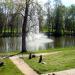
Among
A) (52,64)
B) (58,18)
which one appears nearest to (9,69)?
(52,64)

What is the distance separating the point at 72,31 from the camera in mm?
72312

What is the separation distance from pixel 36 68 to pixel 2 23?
42263 millimetres

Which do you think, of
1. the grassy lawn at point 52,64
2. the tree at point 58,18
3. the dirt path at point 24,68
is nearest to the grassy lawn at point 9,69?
the dirt path at point 24,68

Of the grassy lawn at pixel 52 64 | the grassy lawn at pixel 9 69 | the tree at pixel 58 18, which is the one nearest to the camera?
the grassy lawn at pixel 9 69

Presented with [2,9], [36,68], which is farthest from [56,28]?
[36,68]

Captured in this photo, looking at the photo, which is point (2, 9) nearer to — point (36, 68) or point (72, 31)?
point (72, 31)

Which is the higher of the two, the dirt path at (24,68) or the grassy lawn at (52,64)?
the grassy lawn at (52,64)

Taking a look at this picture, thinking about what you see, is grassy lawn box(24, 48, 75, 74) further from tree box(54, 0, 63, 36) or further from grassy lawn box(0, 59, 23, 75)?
tree box(54, 0, 63, 36)

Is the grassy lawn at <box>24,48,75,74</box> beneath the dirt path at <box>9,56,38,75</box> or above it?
above

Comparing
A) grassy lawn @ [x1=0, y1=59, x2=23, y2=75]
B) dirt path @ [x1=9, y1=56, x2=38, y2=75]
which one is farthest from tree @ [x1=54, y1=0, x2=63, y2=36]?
grassy lawn @ [x1=0, y1=59, x2=23, y2=75]

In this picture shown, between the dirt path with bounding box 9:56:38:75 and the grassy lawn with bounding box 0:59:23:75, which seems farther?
the dirt path with bounding box 9:56:38:75

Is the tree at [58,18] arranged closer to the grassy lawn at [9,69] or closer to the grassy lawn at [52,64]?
the grassy lawn at [52,64]

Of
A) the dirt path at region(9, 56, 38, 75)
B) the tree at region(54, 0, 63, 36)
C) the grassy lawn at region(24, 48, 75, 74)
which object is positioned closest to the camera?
the dirt path at region(9, 56, 38, 75)

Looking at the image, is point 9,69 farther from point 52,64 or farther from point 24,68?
point 52,64
